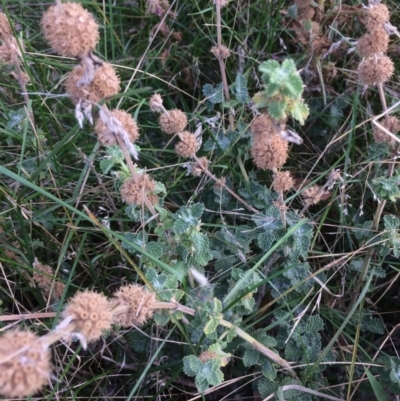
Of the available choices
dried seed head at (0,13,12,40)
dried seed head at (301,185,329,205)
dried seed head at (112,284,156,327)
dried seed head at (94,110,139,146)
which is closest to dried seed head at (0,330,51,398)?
dried seed head at (112,284,156,327)

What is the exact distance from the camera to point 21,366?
2.47 ft

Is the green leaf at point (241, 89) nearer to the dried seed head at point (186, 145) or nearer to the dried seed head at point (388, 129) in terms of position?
the dried seed head at point (186, 145)

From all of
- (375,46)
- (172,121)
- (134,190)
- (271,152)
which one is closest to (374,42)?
(375,46)

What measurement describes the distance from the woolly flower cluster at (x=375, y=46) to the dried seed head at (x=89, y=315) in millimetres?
954

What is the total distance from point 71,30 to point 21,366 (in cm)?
59

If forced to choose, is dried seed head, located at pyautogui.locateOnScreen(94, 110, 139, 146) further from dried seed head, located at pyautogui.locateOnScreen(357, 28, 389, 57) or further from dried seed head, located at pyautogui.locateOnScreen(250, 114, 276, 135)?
dried seed head, located at pyautogui.locateOnScreen(357, 28, 389, 57)

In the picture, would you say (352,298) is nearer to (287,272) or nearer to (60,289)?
(287,272)

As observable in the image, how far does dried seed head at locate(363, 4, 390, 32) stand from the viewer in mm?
1296

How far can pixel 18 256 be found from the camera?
179cm

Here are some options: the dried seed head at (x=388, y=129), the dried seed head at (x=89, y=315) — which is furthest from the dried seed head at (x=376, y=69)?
the dried seed head at (x=89, y=315)

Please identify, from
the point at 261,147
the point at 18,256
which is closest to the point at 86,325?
the point at 261,147

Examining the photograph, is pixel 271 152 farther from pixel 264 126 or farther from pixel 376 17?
pixel 376 17

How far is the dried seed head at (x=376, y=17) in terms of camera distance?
4.25 ft

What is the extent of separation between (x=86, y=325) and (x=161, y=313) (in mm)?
474
